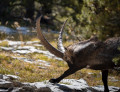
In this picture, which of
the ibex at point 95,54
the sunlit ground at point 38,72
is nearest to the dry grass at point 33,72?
the sunlit ground at point 38,72

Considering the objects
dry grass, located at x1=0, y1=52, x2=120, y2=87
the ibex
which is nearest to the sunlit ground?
dry grass, located at x1=0, y1=52, x2=120, y2=87

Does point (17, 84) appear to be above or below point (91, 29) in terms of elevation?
below

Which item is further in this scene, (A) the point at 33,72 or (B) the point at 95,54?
(A) the point at 33,72

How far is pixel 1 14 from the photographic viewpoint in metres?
21.9

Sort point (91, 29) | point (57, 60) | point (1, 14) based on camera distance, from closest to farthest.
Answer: point (91, 29)
point (57, 60)
point (1, 14)

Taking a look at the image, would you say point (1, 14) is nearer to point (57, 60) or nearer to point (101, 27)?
point (57, 60)

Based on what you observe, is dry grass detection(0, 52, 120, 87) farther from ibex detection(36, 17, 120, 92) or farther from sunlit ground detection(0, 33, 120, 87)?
ibex detection(36, 17, 120, 92)

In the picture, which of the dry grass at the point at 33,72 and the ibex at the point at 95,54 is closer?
the ibex at the point at 95,54

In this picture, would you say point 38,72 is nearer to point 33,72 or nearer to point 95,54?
point 33,72

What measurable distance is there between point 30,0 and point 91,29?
52.7ft

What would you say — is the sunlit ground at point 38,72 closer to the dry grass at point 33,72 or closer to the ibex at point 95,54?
the dry grass at point 33,72

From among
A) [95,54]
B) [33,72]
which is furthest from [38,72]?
[95,54]

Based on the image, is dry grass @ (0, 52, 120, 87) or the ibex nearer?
the ibex

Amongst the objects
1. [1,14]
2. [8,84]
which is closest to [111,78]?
[8,84]
